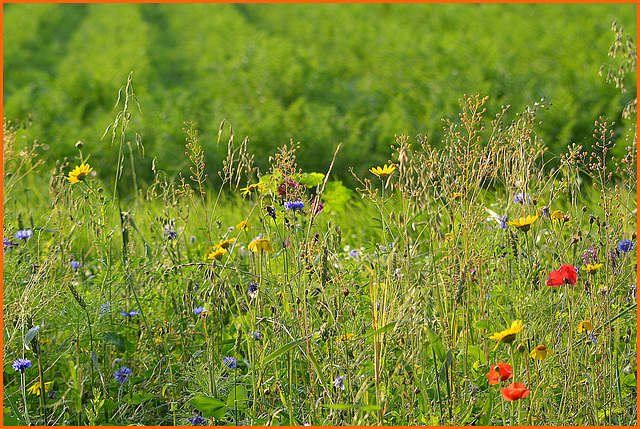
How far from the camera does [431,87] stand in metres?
5.11

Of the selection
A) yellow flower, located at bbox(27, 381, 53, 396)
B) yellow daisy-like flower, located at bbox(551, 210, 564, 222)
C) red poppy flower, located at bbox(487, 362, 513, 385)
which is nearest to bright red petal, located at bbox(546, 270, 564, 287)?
red poppy flower, located at bbox(487, 362, 513, 385)

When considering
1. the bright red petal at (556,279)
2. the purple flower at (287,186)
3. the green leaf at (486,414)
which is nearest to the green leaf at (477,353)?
the green leaf at (486,414)

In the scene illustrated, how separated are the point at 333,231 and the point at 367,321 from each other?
0.29 meters

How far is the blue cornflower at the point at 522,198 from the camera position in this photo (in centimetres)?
167

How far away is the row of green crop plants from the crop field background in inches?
0.5

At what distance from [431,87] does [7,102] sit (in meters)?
3.67

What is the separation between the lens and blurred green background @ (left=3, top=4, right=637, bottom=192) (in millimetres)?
4547

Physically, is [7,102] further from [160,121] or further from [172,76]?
[172,76]

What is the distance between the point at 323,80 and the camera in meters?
5.76

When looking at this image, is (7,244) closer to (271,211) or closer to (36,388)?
(36,388)

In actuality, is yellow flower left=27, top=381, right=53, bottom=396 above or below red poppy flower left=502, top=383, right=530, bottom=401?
below

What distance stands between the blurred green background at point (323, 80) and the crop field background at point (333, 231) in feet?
0.09

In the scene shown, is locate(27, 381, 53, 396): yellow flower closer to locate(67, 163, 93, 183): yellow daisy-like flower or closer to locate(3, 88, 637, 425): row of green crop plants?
locate(3, 88, 637, 425): row of green crop plants

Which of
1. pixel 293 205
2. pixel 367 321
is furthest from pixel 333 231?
pixel 367 321
